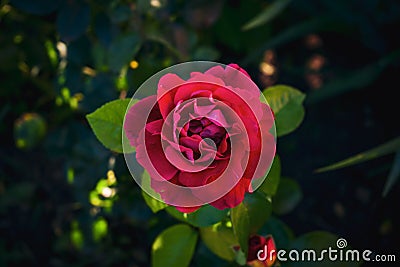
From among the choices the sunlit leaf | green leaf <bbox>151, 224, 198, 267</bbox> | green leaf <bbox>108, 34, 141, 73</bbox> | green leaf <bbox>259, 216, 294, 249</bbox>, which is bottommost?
the sunlit leaf

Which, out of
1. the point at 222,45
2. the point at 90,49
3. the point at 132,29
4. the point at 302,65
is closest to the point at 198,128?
the point at 132,29

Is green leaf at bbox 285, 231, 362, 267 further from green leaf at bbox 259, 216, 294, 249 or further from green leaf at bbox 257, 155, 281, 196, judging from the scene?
green leaf at bbox 257, 155, 281, 196

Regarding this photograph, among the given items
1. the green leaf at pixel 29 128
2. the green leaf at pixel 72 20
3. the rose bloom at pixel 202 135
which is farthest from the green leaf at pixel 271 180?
the green leaf at pixel 29 128

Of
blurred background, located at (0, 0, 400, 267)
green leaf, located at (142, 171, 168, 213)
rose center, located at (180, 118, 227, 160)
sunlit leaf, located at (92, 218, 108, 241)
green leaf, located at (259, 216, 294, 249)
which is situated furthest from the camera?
sunlit leaf, located at (92, 218, 108, 241)

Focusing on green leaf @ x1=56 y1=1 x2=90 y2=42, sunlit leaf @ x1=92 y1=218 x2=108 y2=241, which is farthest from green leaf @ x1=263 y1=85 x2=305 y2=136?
sunlit leaf @ x1=92 y1=218 x2=108 y2=241

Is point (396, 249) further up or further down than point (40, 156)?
further up

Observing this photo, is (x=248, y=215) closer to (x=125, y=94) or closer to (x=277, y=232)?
(x=277, y=232)

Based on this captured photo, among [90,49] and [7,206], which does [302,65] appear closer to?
[90,49]

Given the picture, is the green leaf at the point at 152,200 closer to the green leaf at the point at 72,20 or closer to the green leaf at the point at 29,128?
the green leaf at the point at 72,20

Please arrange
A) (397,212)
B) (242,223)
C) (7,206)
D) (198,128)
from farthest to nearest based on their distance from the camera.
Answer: (7,206), (397,212), (242,223), (198,128)
